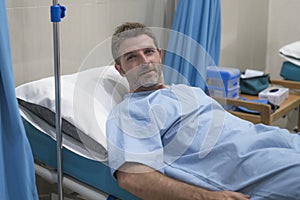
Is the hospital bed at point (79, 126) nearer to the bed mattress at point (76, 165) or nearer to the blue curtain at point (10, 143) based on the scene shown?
the bed mattress at point (76, 165)

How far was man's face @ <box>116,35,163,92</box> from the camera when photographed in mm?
1693

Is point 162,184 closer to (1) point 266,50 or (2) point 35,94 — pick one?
(2) point 35,94

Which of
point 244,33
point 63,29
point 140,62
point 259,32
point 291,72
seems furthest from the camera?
point 259,32

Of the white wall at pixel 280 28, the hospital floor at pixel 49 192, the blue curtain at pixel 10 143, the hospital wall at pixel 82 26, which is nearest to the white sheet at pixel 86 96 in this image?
the hospital wall at pixel 82 26

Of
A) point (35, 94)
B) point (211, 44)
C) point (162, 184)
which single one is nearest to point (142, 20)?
point (211, 44)

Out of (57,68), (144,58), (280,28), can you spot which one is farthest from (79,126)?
(280,28)

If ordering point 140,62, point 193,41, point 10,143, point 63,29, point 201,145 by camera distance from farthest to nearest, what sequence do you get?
1. point 193,41
2. point 63,29
3. point 140,62
4. point 201,145
5. point 10,143

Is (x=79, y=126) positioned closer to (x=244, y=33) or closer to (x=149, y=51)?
(x=149, y=51)

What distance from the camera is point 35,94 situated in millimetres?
1700

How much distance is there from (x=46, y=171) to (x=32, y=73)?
0.44 meters

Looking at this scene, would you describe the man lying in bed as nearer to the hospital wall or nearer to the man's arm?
the man's arm

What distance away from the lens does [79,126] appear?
1.59m

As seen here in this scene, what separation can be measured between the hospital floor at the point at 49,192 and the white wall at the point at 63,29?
47 cm

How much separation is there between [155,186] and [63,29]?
90 cm
